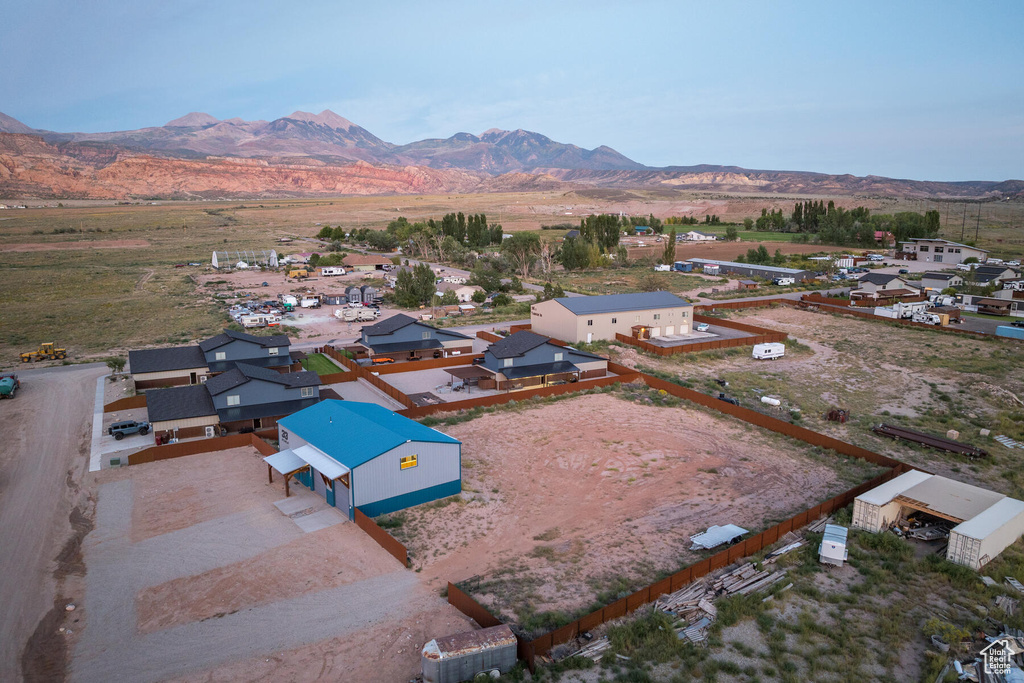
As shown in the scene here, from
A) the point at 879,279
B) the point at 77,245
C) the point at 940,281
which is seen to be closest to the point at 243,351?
the point at 879,279

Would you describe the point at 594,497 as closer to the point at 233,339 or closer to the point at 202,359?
the point at 233,339

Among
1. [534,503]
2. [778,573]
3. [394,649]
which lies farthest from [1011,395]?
[394,649]

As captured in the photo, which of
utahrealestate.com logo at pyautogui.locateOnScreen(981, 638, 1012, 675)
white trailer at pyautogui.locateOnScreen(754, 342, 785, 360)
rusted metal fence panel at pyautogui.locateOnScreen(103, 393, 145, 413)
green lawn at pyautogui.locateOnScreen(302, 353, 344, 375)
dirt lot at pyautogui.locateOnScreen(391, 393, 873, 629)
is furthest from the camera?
white trailer at pyautogui.locateOnScreen(754, 342, 785, 360)

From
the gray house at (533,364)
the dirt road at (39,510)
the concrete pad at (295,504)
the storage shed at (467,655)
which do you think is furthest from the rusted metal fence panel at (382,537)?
the gray house at (533,364)

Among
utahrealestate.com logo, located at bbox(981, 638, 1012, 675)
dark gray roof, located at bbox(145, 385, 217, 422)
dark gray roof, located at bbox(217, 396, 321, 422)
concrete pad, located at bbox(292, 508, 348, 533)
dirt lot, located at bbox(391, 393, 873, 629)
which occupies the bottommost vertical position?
concrete pad, located at bbox(292, 508, 348, 533)

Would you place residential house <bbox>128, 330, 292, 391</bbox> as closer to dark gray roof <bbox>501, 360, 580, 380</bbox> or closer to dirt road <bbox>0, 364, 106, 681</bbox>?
dirt road <bbox>0, 364, 106, 681</bbox>

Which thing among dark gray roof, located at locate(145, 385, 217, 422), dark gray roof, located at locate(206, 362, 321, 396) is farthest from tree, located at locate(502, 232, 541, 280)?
dark gray roof, located at locate(145, 385, 217, 422)

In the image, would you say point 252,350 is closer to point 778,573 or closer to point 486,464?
point 486,464
